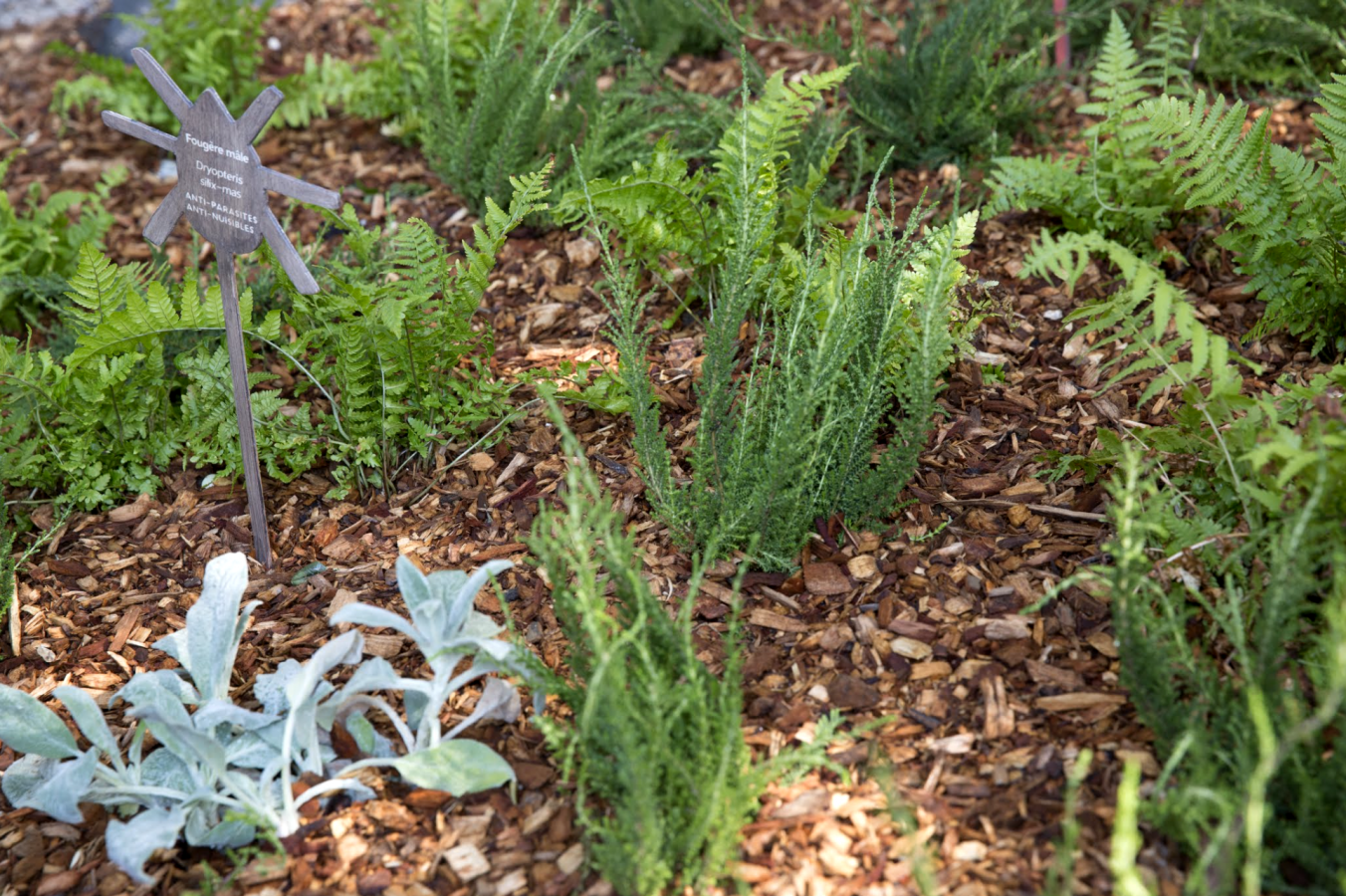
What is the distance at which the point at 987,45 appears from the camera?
3.35 meters

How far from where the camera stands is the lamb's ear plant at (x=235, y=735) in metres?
1.93

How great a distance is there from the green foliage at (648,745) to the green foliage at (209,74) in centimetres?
296

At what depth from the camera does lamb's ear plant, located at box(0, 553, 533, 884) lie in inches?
75.9

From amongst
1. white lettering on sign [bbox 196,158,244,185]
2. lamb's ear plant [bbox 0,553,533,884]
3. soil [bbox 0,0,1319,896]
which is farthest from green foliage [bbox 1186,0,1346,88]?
lamb's ear plant [bbox 0,553,533,884]

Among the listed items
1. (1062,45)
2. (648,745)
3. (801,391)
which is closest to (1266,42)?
(1062,45)

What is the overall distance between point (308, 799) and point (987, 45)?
2.78m

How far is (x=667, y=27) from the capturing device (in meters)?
4.22

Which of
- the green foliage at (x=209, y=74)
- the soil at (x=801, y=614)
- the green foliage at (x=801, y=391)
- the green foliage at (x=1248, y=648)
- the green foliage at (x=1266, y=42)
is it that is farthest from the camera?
the green foliage at (x=209, y=74)

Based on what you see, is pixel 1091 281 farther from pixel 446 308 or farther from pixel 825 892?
pixel 825 892

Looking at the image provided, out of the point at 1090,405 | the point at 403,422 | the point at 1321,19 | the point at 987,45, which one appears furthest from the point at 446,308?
the point at 1321,19

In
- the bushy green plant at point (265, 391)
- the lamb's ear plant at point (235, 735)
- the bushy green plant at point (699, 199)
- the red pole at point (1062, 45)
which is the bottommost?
the lamb's ear plant at point (235, 735)

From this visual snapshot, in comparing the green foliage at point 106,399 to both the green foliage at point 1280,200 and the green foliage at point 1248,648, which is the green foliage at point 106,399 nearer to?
the green foliage at point 1248,648

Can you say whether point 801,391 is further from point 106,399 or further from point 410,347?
point 106,399

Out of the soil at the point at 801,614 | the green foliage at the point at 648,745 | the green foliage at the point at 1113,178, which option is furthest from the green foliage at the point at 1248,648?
the green foliage at the point at 1113,178
